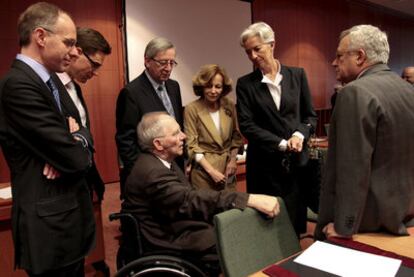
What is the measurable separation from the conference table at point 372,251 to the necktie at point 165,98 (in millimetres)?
1440

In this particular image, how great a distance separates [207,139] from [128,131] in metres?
0.53

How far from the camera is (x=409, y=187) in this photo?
1312 millimetres

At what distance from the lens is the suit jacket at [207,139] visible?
237 centimetres

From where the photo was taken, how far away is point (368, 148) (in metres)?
1.22

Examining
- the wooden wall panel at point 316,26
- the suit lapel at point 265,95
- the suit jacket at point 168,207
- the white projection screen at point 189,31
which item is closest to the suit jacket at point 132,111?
the suit jacket at point 168,207

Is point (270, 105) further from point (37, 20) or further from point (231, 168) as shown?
point (37, 20)

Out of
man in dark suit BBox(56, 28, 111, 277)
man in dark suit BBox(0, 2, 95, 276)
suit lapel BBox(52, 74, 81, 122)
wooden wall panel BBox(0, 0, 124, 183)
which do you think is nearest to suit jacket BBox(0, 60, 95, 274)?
man in dark suit BBox(0, 2, 95, 276)

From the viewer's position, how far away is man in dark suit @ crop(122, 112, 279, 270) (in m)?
1.61

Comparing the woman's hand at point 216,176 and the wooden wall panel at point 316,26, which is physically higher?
the wooden wall panel at point 316,26

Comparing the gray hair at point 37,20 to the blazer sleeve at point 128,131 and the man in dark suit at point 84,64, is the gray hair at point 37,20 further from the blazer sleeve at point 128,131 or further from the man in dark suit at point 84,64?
the blazer sleeve at point 128,131

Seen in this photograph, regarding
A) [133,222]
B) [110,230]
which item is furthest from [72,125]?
[110,230]

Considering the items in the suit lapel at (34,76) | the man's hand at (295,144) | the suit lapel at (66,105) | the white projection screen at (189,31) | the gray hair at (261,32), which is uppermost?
the white projection screen at (189,31)

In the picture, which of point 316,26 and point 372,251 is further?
point 316,26

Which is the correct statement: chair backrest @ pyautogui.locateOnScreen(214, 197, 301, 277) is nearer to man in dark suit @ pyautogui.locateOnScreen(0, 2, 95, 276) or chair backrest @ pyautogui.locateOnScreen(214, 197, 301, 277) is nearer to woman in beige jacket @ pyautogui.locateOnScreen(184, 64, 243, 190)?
man in dark suit @ pyautogui.locateOnScreen(0, 2, 95, 276)
